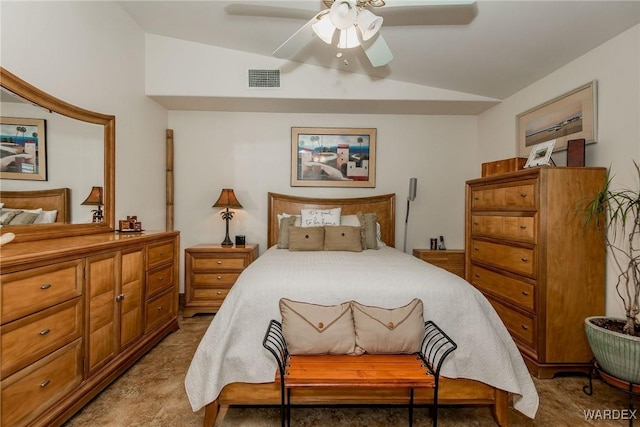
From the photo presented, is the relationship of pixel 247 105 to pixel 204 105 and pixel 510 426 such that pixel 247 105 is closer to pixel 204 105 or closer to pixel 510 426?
pixel 204 105

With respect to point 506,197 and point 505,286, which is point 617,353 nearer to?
point 505,286

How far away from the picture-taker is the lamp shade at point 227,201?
145 inches

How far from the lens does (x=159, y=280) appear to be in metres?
2.71

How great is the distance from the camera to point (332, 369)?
1523 millimetres

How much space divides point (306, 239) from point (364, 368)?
1.72m

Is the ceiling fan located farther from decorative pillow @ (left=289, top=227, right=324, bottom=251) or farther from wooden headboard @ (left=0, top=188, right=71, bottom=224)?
wooden headboard @ (left=0, top=188, right=71, bottom=224)

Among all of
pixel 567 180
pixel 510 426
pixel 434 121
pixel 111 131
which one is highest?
pixel 434 121

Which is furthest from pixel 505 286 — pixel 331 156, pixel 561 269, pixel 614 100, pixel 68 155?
pixel 68 155

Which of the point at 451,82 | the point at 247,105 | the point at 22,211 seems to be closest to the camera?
the point at 22,211

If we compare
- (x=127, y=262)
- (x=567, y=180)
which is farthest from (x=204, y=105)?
(x=567, y=180)

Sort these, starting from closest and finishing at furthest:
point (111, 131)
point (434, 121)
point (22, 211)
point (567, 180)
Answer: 1. point (22, 211)
2. point (567, 180)
3. point (111, 131)
4. point (434, 121)

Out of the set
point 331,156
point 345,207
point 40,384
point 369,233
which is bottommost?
point 40,384

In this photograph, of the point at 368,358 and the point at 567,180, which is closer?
the point at 368,358

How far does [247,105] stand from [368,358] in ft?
10.5
